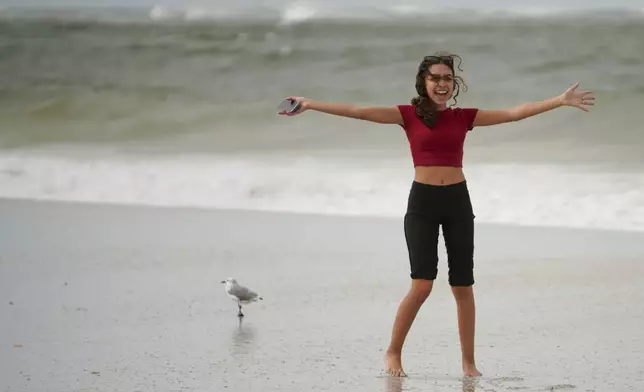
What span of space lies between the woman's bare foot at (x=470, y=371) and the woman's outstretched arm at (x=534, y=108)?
3.28 feet

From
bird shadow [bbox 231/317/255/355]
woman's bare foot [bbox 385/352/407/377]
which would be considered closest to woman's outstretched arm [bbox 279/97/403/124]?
woman's bare foot [bbox 385/352/407/377]

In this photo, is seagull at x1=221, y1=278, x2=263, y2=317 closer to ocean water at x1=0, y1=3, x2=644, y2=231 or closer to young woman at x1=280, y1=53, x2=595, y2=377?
young woman at x1=280, y1=53, x2=595, y2=377

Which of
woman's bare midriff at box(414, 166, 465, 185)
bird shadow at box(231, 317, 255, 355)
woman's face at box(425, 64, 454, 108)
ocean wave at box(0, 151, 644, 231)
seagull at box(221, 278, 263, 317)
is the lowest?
bird shadow at box(231, 317, 255, 355)

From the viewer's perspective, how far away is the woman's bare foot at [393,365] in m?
5.14

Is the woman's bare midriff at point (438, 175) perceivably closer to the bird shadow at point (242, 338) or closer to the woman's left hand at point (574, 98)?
the woman's left hand at point (574, 98)

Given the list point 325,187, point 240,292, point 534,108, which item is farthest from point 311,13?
Answer: point 534,108

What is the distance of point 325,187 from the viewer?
13711 millimetres

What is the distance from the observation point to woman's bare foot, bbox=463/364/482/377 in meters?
5.10

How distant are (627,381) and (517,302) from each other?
1.97 meters

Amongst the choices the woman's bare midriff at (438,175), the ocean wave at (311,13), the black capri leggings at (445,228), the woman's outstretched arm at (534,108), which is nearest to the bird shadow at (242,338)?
the black capri leggings at (445,228)

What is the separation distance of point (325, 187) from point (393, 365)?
8.58 meters

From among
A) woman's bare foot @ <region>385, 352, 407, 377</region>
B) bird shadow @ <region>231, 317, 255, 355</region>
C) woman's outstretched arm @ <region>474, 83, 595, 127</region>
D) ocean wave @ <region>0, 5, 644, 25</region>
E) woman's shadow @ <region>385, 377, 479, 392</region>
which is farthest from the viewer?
ocean wave @ <region>0, 5, 644, 25</region>

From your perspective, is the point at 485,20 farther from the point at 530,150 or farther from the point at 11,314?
the point at 11,314

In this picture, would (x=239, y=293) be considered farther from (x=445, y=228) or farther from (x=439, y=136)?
(x=439, y=136)
